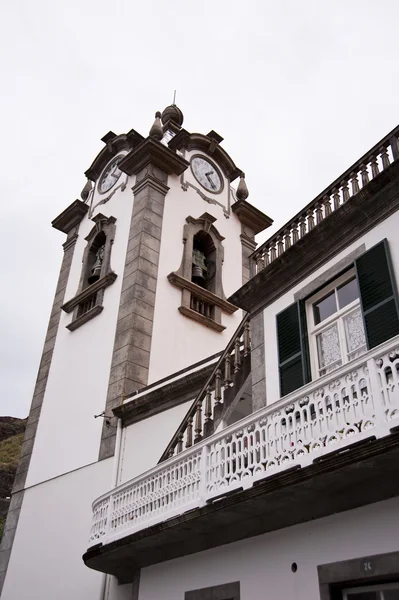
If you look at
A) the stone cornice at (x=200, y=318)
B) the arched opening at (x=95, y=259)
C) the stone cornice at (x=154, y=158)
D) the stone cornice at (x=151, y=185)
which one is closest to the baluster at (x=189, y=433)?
the stone cornice at (x=200, y=318)

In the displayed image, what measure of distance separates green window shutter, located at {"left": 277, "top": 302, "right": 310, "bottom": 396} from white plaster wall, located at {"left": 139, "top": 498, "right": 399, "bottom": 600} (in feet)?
7.33

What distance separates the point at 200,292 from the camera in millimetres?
17234

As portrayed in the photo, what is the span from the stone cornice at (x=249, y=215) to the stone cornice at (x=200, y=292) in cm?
425

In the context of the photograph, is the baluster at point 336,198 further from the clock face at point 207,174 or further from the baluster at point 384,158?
the clock face at point 207,174

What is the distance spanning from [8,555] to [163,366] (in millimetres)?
5706

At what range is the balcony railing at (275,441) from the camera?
6.45 metres

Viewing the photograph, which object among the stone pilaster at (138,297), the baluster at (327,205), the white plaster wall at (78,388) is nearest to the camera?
the baluster at (327,205)

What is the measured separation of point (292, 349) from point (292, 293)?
107 cm

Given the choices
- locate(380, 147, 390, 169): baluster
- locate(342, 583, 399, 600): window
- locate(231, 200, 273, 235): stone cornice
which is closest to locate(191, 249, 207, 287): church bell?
locate(231, 200, 273, 235): stone cornice

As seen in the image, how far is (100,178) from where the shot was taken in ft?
71.2

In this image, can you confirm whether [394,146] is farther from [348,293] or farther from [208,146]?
[208,146]

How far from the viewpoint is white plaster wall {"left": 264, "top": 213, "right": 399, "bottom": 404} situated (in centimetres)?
845

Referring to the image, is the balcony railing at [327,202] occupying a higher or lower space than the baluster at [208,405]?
higher

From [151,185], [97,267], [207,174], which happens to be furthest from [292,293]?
[207,174]
